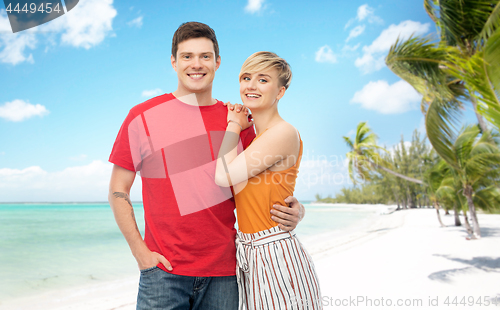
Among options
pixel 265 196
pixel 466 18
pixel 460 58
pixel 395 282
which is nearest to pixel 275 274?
pixel 265 196

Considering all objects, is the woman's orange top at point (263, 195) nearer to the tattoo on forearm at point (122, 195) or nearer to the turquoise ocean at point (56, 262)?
the tattoo on forearm at point (122, 195)

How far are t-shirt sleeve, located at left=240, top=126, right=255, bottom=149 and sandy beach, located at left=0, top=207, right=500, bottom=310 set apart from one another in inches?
141

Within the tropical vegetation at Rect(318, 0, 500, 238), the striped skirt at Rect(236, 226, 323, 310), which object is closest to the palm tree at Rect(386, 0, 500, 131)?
the tropical vegetation at Rect(318, 0, 500, 238)

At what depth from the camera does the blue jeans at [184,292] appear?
5.08 feet

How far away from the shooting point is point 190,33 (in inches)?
74.7

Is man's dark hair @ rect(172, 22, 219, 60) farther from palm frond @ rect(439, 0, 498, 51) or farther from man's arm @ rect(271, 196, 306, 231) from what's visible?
palm frond @ rect(439, 0, 498, 51)

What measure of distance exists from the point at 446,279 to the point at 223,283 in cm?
538

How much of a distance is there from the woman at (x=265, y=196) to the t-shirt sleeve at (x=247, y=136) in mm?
124

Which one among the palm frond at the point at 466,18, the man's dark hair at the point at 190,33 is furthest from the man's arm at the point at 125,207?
the palm frond at the point at 466,18

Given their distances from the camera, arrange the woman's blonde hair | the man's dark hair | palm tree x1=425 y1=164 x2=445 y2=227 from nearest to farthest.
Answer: the woman's blonde hair < the man's dark hair < palm tree x1=425 y1=164 x2=445 y2=227

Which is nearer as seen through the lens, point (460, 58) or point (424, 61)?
point (460, 58)

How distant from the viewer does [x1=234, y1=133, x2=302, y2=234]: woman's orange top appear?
5.38 ft

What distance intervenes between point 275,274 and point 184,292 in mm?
513

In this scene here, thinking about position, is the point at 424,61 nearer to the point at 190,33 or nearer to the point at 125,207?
the point at 190,33
